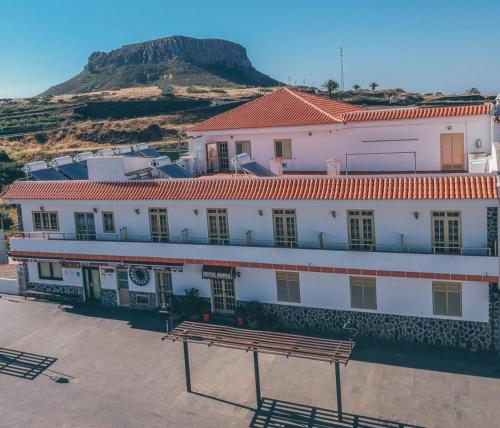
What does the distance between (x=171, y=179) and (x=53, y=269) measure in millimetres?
8937

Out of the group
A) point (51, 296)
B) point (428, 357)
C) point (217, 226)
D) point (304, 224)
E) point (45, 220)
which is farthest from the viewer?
point (51, 296)

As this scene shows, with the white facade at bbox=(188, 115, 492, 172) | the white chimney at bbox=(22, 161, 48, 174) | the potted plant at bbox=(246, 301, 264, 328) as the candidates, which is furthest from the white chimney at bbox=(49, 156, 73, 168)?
the potted plant at bbox=(246, 301, 264, 328)

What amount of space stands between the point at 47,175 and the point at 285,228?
14379 mm

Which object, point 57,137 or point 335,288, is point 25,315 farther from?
point 57,137

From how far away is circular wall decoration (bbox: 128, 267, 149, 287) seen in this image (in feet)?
88.7

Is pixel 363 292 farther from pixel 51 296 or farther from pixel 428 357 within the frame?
pixel 51 296

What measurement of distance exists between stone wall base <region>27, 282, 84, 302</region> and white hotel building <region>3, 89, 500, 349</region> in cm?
9

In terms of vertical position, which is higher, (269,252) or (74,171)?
(74,171)

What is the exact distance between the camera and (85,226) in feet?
92.0

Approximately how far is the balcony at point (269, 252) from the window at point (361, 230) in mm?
340

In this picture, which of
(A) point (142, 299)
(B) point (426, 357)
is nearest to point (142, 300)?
(A) point (142, 299)

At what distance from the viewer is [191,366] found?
844 inches

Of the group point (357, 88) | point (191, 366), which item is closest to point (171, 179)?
point (191, 366)

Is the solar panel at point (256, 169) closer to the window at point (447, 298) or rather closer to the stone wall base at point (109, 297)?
the stone wall base at point (109, 297)
